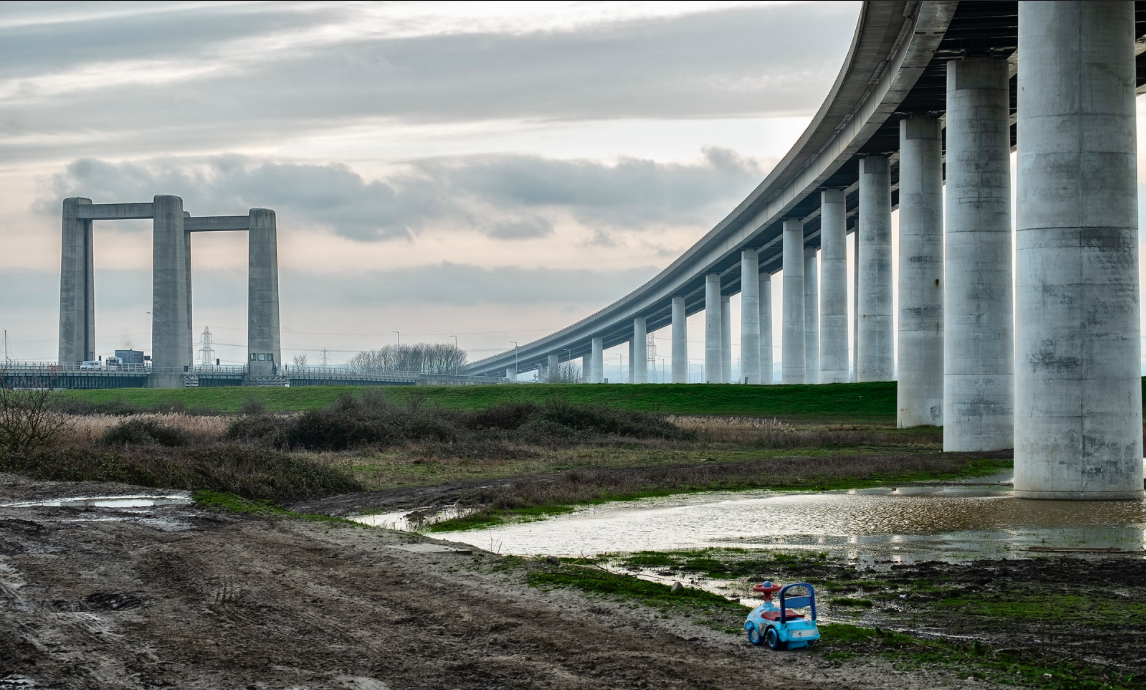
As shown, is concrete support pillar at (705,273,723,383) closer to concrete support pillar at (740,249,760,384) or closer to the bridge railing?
concrete support pillar at (740,249,760,384)

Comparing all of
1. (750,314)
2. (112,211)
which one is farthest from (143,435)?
(112,211)

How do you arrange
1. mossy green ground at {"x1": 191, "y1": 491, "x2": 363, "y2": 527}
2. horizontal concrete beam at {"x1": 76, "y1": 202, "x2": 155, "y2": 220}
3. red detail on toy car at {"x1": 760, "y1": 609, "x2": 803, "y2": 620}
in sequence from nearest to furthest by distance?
red detail on toy car at {"x1": 760, "y1": 609, "x2": 803, "y2": 620}
mossy green ground at {"x1": 191, "y1": 491, "x2": 363, "y2": 527}
horizontal concrete beam at {"x1": 76, "y1": 202, "x2": 155, "y2": 220}

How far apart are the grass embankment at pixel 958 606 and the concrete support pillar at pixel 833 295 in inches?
2114

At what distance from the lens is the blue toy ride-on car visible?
10102 mm

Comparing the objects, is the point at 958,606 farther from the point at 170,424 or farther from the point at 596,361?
the point at 596,361

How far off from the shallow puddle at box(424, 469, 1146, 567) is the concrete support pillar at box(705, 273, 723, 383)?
287 ft

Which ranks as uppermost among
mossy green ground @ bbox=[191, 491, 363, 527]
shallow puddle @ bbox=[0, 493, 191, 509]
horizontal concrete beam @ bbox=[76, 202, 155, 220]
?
horizontal concrete beam @ bbox=[76, 202, 155, 220]

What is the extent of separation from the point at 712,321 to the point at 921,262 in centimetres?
6635

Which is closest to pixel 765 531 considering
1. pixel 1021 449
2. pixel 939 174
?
pixel 1021 449

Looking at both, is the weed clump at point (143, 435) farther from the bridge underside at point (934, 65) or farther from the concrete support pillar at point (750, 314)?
the concrete support pillar at point (750, 314)

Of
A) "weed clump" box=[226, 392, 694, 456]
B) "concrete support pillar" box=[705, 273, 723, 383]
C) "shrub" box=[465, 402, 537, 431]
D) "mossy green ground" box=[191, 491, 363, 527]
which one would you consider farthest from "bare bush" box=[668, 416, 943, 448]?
"concrete support pillar" box=[705, 273, 723, 383]

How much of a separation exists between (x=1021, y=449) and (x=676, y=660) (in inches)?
735

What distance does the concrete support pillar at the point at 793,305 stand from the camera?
83137mm

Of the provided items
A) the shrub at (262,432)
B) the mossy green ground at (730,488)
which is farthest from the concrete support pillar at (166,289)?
the mossy green ground at (730,488)
